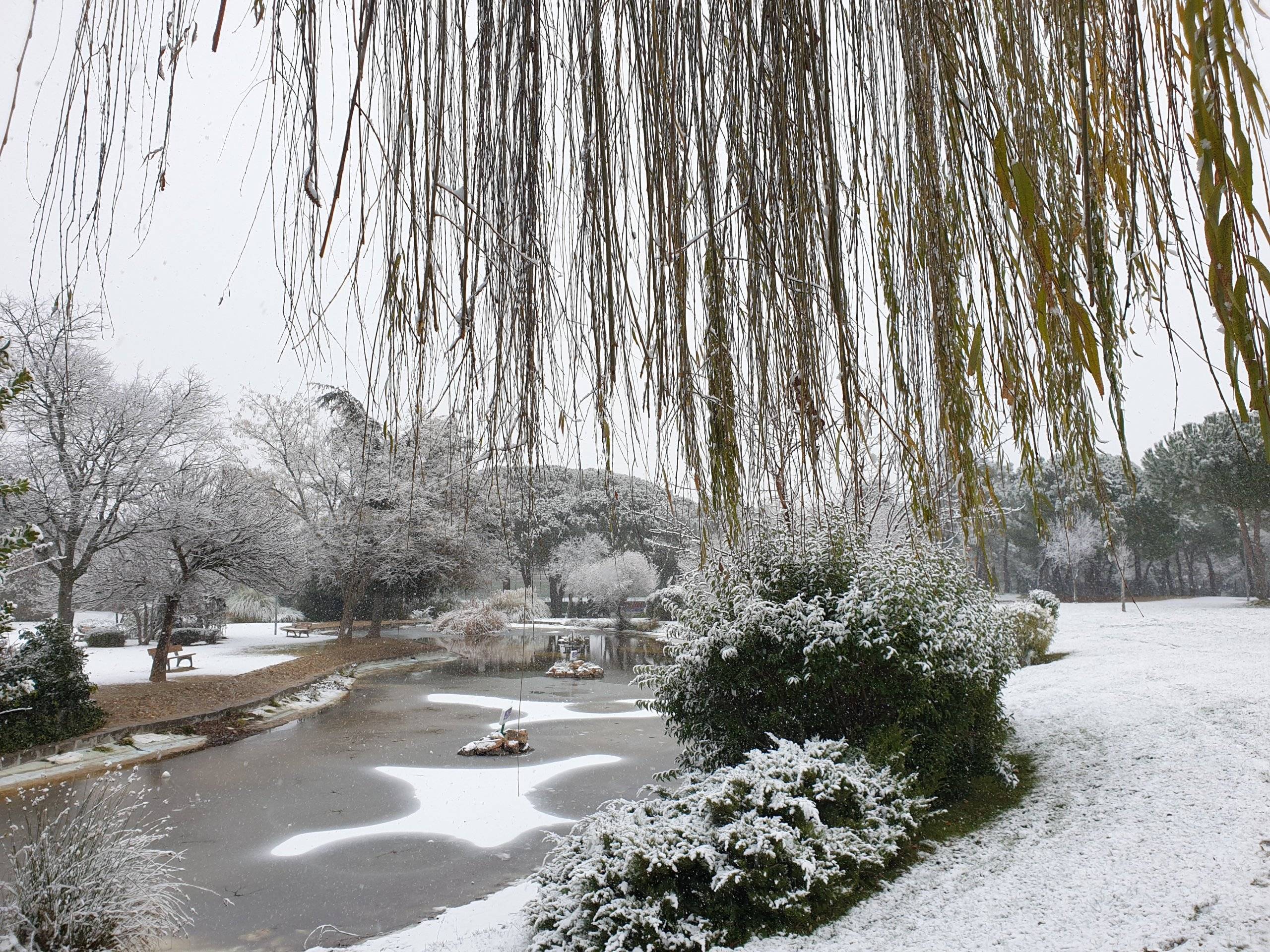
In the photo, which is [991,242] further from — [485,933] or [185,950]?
[185,950]

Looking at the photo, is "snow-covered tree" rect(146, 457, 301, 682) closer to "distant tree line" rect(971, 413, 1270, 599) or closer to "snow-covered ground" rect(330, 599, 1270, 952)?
"snow-covered ground" rect(330, 599, 1270, 952)

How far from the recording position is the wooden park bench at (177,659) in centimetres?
1233

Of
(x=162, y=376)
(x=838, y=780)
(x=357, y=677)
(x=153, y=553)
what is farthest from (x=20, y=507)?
(x=838, y=780)

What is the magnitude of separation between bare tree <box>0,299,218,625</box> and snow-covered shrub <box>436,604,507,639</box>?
11175mm

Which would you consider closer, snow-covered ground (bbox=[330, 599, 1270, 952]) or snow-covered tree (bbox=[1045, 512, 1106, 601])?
snow-covered ground (bbox=[330, 599, 1270, 952])

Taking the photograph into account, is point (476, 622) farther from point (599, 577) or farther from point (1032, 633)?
point (1032, 633)

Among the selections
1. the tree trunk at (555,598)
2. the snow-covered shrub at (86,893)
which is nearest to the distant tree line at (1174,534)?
the snow-covered shrub at (86,893)

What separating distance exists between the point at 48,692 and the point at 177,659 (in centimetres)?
618

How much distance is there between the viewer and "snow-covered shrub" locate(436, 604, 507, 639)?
73.7 ft

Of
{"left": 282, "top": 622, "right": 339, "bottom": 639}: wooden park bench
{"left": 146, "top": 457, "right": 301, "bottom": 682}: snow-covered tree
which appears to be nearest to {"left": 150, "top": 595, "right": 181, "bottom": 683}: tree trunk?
{"left": 146, "top": 457, "right": 301, "bottom": 682}: snow-covered tree

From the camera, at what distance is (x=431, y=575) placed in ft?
69.6

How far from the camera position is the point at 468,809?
6305 millimetres

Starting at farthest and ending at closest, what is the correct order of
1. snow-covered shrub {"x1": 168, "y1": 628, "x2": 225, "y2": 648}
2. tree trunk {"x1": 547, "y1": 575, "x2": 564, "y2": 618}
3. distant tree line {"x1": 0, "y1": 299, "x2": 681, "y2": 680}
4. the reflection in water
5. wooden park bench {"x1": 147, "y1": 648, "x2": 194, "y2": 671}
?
tree trunk {"x1": 547, "y1": 575, "x2": 564, "y2": 618} < snow-covered shrub {"x1": 168, "y1": 628, "x2": 225, "y2": 648} < the reflection in water < wooden park bench {"x1": 147, "y1": 648, "x2": 194, "y2": 671} < distant tree line {"x1": 0, "y1": 299, "x2": 681, "y2": 680}

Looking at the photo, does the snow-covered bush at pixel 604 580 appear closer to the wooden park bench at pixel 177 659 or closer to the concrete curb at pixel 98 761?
the wooden park bench at pixel 177 659
